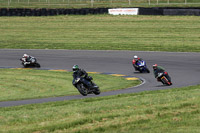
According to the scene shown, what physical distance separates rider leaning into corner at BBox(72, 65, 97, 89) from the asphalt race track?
6.02 feet

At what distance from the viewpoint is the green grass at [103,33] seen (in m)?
41.9

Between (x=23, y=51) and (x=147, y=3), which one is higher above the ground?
(x=147, y=3)

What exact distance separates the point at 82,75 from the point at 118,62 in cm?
1317

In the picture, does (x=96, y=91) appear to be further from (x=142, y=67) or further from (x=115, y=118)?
(x=142, y=67)

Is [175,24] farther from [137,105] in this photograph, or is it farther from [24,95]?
[137,105]

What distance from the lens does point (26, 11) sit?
5716 cm

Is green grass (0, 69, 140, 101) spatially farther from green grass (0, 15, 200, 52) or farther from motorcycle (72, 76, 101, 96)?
green grass (0, 15, 200, 52)

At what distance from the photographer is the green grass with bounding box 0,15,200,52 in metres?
41.9

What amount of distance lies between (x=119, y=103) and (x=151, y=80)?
32.9 feet

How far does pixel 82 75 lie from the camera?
1908cm

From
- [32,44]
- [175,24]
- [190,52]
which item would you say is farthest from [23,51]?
[175,24]

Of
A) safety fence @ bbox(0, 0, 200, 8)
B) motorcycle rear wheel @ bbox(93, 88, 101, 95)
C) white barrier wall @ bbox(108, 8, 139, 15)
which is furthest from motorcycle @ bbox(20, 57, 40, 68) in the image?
safety fence @ bbox(0, 0, 200, 8)

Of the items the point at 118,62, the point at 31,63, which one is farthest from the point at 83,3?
the point at 31,63

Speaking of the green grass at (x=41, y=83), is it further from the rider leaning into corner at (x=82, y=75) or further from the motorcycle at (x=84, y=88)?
the rider leaning into corner at (x=82, y=75)
